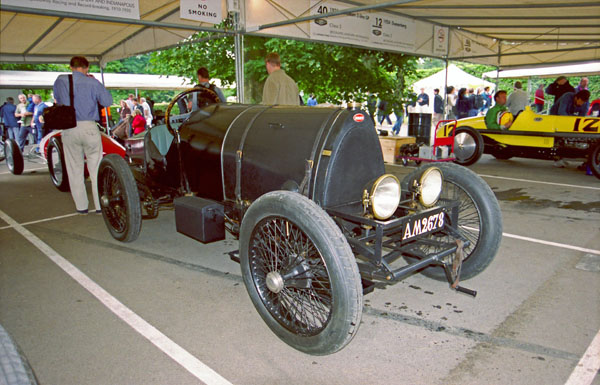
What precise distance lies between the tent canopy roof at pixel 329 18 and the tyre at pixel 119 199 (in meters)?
2.37

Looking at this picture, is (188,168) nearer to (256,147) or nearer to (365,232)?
(256,147)

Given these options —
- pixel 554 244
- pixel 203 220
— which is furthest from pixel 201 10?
pixel 554 244

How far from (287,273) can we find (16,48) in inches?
443

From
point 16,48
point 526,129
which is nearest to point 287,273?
point 526,129

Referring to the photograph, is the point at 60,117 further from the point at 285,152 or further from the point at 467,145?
the point at 467,145

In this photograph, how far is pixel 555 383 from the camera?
2160 mm

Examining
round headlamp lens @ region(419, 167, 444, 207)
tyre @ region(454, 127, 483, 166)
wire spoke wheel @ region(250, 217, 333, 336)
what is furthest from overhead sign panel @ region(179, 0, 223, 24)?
tyre @ region(454, 127, 483, 166)

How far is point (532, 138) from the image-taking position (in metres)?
8.77

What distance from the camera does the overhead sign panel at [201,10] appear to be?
6.26m

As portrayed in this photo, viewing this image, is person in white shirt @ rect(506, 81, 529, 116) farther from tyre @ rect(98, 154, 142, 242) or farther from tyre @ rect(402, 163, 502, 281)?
tyre @ rect(98, 154, 142, 242)

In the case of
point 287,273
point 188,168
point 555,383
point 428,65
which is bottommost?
point 555,383

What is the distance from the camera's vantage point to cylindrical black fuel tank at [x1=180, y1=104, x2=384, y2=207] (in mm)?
2770

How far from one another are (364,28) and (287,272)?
7712 mm

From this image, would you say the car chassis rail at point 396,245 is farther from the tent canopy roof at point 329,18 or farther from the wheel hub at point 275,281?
the tent canopy roof at point 329,18
